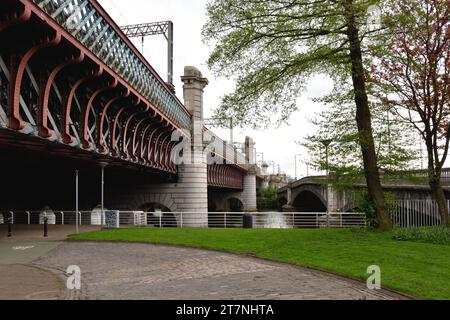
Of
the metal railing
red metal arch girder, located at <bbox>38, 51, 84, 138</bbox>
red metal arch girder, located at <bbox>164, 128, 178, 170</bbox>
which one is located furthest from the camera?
red metal arch girder, located at <bbox>164, 128, 178, 170</bbox>

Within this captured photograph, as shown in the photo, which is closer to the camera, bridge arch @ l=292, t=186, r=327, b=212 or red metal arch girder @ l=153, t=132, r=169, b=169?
red metal arch girder @ l=153, t=132, r=169, b=169

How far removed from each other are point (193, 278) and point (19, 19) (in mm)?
7946

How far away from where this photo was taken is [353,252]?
12.7 meters

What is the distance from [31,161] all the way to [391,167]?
20.6 m

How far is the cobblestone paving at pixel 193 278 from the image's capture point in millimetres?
7969

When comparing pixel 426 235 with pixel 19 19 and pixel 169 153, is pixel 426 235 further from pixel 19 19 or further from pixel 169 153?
pixel 169 153

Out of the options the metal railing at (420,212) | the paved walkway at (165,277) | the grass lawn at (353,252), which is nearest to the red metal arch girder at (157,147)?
the grass lawn at (353,252)

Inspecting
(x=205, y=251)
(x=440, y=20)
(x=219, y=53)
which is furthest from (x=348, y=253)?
(x=440, y=20)

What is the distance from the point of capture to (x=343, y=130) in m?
18.8

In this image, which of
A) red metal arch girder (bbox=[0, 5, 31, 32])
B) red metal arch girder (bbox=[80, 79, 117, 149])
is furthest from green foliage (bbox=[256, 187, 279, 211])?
red metal arch girder (bbox=[0, 5, 31, 32])

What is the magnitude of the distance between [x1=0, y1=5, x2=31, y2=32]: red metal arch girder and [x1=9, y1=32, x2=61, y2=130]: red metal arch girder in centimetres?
121

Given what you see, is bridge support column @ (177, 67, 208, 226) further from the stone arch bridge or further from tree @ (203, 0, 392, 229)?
tree @ (203, 0, 392, 229)

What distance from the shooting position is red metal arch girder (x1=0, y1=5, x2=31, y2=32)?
1098 centimetres
